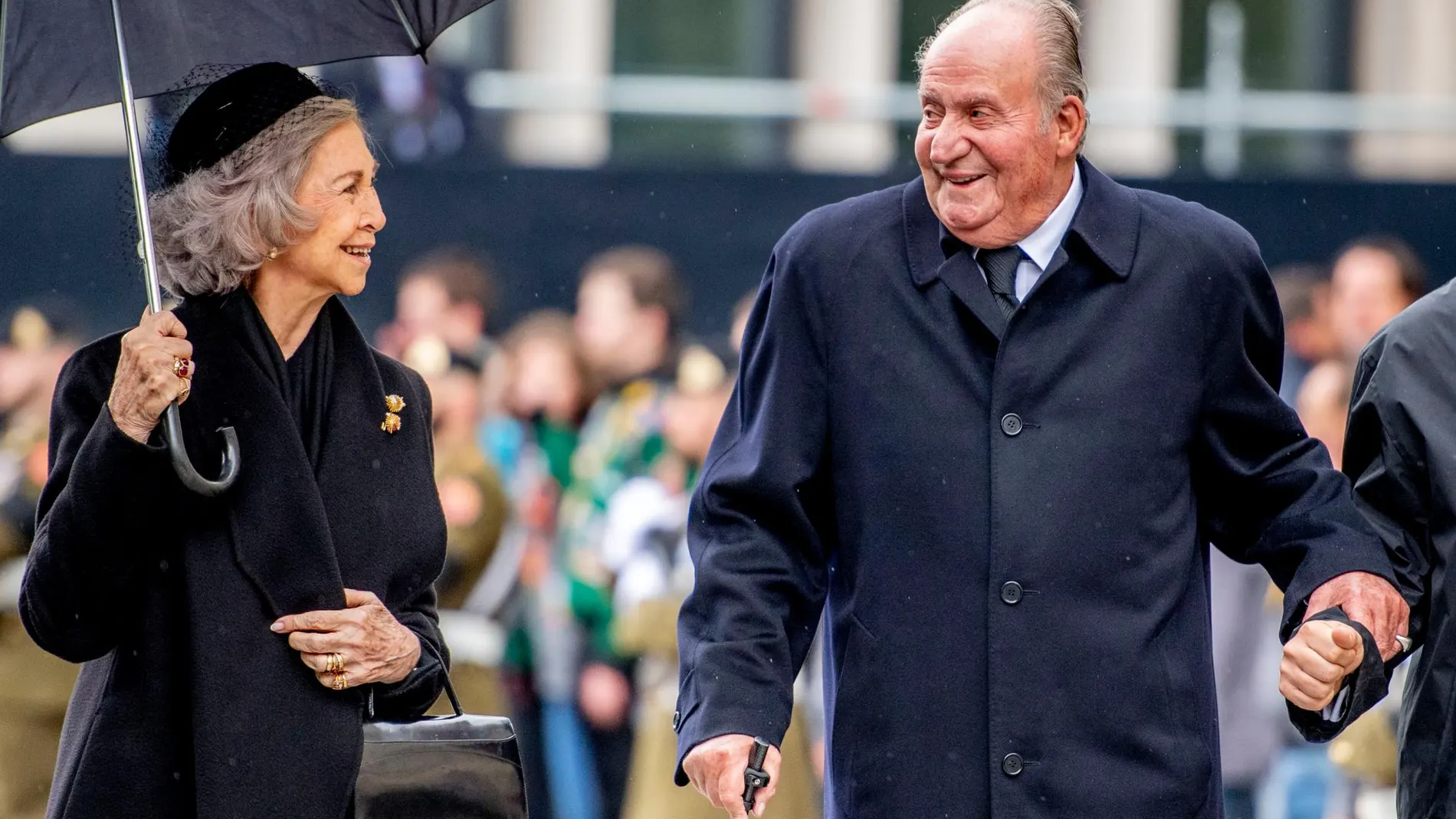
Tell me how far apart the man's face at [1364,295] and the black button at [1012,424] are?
4999mm

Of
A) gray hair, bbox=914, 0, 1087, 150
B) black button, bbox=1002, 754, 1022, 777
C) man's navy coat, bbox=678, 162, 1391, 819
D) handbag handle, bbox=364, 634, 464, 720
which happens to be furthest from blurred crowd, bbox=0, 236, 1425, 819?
gray hair, bbox=914, 0, 1087, 150

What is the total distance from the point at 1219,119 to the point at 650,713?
726 centimetres

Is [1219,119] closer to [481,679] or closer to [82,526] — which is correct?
[481,679]

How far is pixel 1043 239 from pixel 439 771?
1.32 m

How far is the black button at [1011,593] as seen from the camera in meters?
3.42

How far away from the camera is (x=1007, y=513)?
3449mm

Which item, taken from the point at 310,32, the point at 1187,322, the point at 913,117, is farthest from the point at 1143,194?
the point at 913,117

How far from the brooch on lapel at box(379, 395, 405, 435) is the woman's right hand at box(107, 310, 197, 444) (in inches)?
18.2

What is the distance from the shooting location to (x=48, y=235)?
891cm

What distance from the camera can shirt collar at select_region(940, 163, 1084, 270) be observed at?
143 inches

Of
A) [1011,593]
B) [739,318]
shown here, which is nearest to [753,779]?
[1011,593]

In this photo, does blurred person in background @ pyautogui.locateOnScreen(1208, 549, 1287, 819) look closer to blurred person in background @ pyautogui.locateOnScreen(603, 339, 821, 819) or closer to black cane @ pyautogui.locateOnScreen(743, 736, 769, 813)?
blurred person in background @ pyautogui.locateOnScreen(603, 339, 821, 819)

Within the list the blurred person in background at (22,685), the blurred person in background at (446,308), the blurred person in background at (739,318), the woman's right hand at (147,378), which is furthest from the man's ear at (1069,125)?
the blurred person in background at (446,308)

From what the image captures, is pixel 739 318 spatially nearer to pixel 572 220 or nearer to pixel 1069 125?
pixel 572 220
